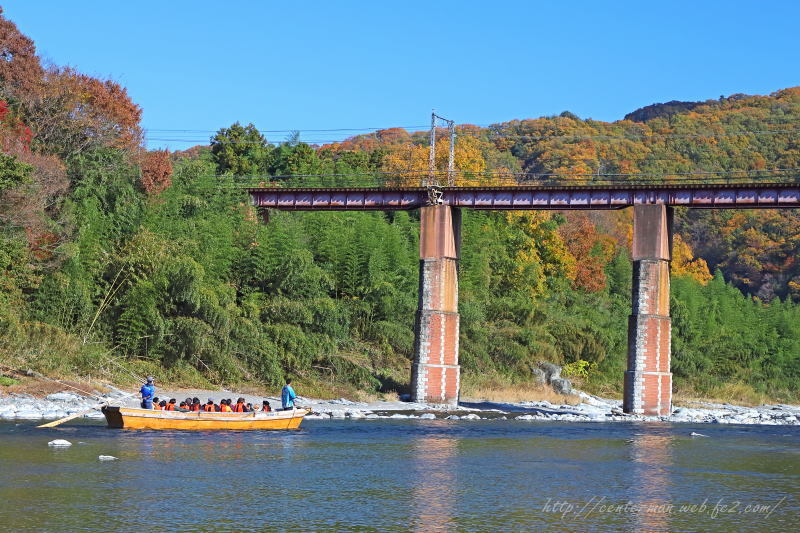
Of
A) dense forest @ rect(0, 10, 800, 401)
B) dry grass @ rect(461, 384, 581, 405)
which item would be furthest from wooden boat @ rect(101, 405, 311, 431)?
dry grass @ rect(461, 384, 581, 405)

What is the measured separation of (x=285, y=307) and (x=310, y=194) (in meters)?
6.82

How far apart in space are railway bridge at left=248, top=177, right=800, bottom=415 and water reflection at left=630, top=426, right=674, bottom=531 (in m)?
8.54

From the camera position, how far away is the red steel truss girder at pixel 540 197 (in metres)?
60.4

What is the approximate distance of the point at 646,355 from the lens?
61.3 m

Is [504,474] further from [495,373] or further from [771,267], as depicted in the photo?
[771,267]

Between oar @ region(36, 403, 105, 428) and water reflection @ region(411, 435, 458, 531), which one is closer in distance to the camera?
water reflection @ region(411, 435, 458, 531)

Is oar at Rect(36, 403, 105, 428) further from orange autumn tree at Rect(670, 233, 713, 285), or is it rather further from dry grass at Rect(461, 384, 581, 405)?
orange autumn tree at Rect(670, 233, 713, 285)

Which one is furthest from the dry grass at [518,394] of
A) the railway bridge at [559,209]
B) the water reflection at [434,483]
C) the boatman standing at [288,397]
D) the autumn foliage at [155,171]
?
the water reflection at [434,483]

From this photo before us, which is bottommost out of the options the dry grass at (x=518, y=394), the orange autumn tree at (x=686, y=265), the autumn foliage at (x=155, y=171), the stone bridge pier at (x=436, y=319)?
the dry grass at (x=518, y=394)

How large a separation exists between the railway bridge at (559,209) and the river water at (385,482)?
12.7 m

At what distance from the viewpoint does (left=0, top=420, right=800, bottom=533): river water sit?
2791cm

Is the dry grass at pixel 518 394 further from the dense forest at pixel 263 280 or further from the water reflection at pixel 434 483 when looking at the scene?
the water reflection at pixel 434 483

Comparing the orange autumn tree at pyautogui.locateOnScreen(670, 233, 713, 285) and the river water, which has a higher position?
the orange autumn tree at pyautogui.locateOnScreen(670, 233, 713, 285)

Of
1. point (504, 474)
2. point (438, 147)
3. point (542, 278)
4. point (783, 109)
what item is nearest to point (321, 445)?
point (504, 474)
